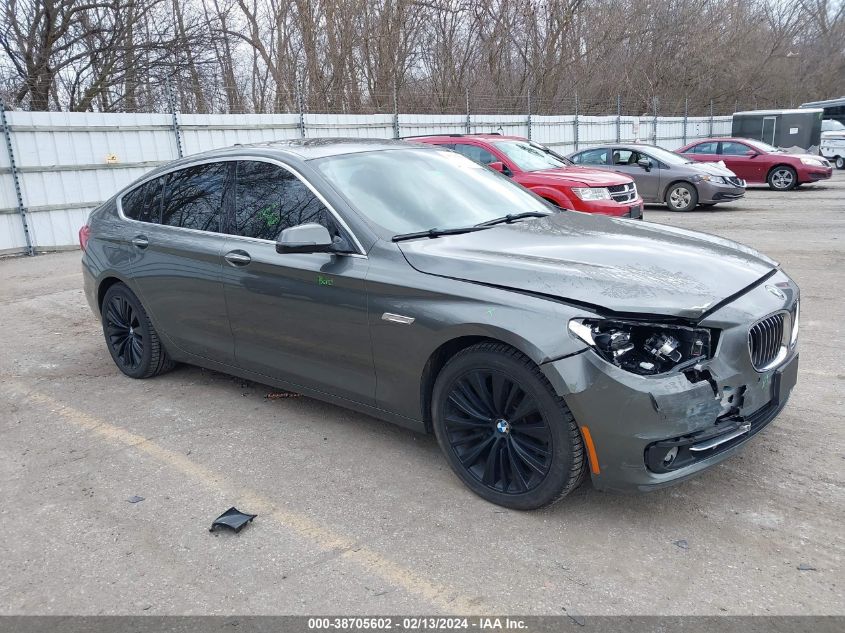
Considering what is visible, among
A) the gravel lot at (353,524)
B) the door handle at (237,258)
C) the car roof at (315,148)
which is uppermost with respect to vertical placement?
the car roof at (315,148)

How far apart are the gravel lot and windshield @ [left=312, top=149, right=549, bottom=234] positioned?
1301 mm

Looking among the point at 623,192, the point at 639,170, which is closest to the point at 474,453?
the point at 623,192

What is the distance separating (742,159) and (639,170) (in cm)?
561

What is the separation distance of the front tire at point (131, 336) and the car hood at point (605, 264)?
249cm

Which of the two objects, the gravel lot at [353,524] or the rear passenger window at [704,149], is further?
the rear passenger window at [704,149]

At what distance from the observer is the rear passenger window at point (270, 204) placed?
401 cm

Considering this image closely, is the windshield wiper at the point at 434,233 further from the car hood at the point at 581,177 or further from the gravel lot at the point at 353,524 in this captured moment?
the car hood at the point at 581,177

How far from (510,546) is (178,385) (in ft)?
10.4

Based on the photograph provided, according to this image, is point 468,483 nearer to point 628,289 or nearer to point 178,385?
point 628,289

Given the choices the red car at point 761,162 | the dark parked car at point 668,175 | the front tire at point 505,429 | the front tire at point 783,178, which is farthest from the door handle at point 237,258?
the front tire at point 783,178

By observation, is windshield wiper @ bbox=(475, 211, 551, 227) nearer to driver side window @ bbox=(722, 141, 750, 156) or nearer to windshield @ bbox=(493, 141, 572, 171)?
windshield @ bbox=(493, 141, 572, 171)

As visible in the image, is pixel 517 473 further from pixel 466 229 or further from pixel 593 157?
pixel 593 157

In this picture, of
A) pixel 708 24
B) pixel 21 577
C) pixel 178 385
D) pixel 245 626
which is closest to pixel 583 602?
pixel 245 626

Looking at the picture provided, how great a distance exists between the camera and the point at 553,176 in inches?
407
